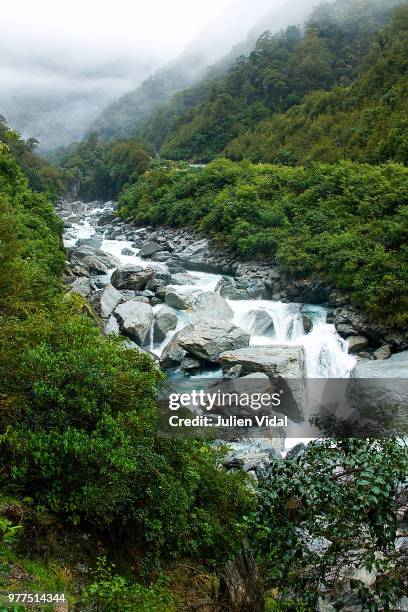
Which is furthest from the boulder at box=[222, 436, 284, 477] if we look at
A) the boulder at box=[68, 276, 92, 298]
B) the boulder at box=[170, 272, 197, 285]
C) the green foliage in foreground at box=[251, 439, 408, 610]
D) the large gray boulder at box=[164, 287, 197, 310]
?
the boulder at box=[170, 272, 197, 285]

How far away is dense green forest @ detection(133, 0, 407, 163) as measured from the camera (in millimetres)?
35656

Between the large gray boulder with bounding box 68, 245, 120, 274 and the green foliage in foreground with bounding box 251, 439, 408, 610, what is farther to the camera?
the large gray boulder with bounding box 68, 245, 120, 274

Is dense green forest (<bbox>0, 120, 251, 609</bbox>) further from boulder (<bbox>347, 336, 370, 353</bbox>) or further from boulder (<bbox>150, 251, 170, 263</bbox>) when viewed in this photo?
boulder (<bbox>150, 251, 170, 263</bbox>)

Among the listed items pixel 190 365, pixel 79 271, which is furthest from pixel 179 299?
pixel 79 271

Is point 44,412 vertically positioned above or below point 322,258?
above

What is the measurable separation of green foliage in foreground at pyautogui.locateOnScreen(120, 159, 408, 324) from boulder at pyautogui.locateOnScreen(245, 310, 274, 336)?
128 inches

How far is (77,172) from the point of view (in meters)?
63.3

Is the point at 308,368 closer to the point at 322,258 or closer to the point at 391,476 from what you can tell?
the point at 322,258


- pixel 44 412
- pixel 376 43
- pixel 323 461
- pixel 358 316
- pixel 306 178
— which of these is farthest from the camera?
pixel 376 43

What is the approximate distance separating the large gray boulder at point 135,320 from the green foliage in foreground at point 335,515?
1032 centimetres

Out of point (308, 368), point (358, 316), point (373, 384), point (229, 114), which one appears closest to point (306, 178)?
point (358, 316)

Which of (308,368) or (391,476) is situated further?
(308,368)

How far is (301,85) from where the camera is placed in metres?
53.6

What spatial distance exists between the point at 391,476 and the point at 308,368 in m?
10.3
